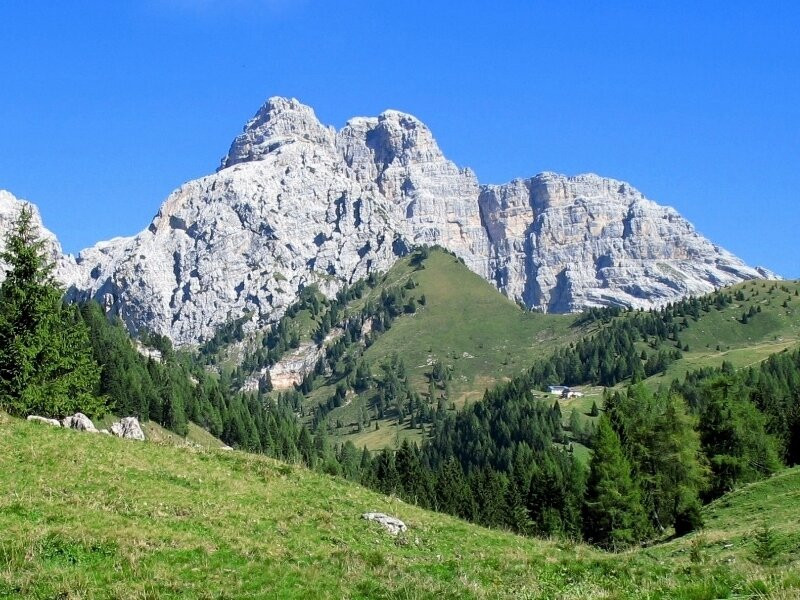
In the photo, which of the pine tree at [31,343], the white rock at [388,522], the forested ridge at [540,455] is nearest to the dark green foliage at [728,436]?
the forested ridge at [540,455]

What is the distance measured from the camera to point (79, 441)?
36.6 m

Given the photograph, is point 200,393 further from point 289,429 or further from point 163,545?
point 163,545

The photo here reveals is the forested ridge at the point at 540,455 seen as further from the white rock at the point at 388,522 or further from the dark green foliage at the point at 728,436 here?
the white rock at the point at 388,522

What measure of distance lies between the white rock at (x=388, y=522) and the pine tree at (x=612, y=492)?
43263 millimetres

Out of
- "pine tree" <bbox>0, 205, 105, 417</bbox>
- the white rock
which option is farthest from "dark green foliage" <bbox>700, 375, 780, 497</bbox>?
"pine tree" <bbox>0, 205, 105, 417</bbox>

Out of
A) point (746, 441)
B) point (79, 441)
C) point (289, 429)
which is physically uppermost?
point (289, 429)

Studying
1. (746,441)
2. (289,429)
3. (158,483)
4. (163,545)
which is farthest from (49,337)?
(289,429)

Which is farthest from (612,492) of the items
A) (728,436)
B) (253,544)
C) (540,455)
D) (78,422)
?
(540,455)

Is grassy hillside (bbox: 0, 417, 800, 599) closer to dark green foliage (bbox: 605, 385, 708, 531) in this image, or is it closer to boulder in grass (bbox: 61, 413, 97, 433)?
boulder in grass (bbox: 61, 413, 97, 433)

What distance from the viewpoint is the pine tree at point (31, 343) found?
50938 mm

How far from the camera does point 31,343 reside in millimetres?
51656

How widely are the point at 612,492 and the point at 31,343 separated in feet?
176

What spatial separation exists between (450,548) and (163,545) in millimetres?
13223

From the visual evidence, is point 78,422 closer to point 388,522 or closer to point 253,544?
point 388,522
